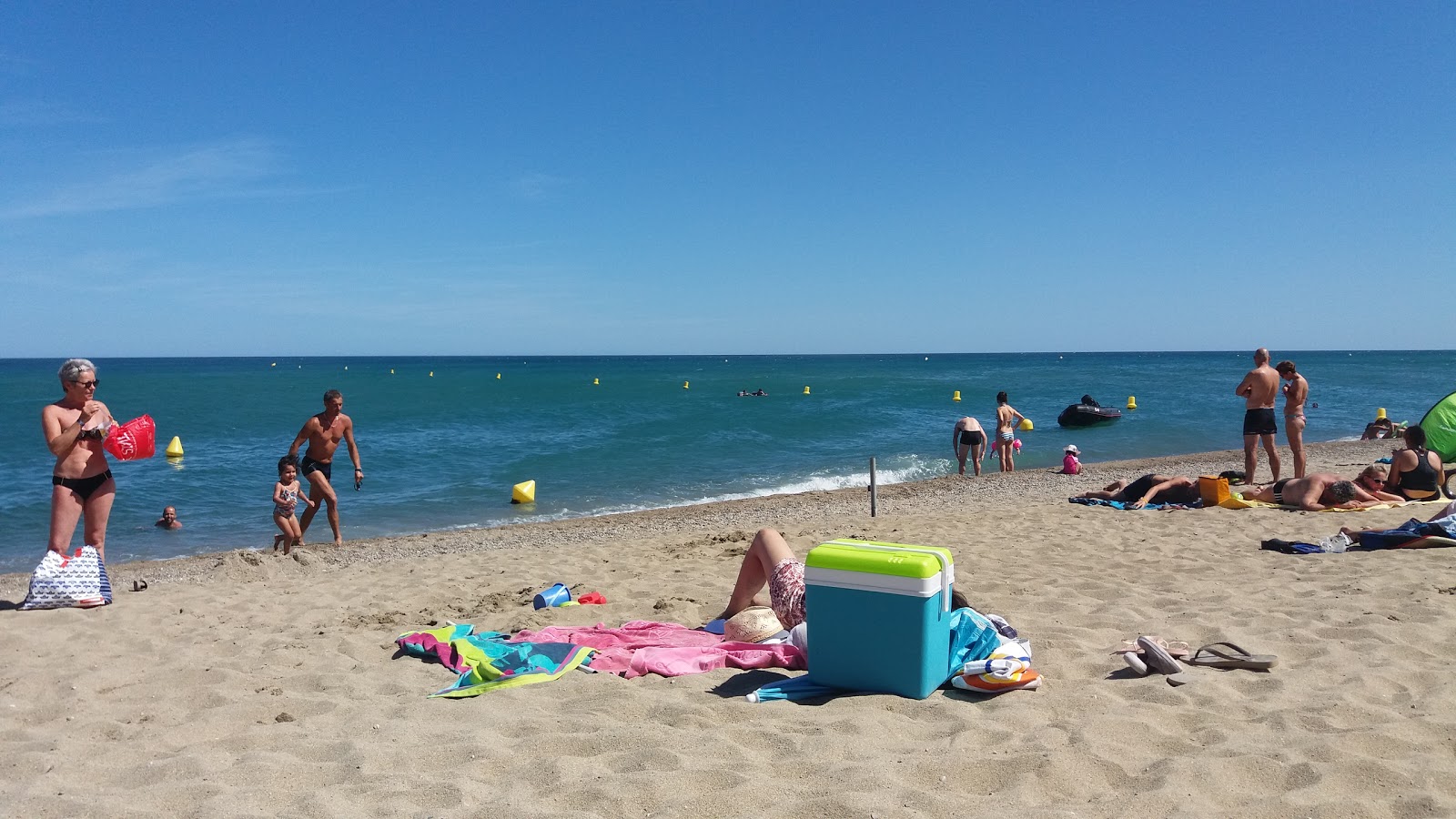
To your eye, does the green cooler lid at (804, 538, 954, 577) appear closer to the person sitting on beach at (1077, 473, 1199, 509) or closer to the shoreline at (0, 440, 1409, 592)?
the shoreline at (0, 440, 1409, 592)

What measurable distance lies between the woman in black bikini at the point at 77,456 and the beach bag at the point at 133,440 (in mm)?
74

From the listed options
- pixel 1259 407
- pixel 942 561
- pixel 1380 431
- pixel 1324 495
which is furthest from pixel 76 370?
pixel 1380 431

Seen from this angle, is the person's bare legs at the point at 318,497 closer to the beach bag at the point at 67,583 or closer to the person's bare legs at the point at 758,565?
the beach bag at the point at 67,583

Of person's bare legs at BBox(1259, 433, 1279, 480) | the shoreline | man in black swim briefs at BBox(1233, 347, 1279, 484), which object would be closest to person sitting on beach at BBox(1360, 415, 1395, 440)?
the shoreline

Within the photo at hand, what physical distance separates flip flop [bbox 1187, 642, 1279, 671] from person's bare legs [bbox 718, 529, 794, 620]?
2.11 metres

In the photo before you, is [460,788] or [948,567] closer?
[460,788]

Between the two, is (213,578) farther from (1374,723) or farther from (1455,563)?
(1455,563)

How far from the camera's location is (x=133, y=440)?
6.27m

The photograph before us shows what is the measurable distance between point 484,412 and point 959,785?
37181mm

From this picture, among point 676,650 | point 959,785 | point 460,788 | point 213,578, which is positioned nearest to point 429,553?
point 213,578

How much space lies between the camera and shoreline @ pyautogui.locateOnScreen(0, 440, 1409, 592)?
948 cm

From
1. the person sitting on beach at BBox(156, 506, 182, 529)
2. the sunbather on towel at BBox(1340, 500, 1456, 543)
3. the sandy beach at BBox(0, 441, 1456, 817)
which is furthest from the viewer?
the person sitting on beach at BBox(156, 506, 182, 529)

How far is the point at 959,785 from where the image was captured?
290cm

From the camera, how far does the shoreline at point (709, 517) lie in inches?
373
